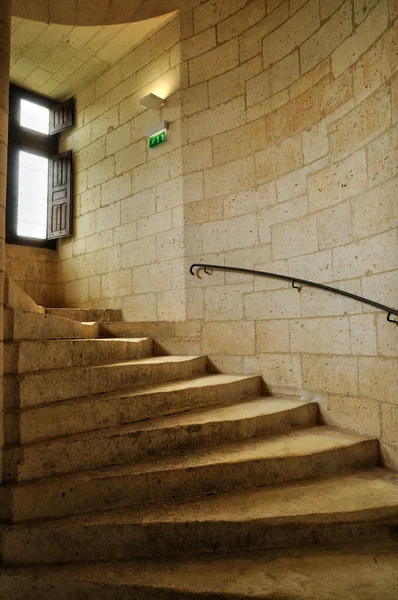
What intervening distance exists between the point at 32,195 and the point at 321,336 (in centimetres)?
486

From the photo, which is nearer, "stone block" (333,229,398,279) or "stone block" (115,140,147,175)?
"stone block" (333,229,398,279)

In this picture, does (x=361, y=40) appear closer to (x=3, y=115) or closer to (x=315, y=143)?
(x=315, y=143)

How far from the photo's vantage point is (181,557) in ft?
5.80

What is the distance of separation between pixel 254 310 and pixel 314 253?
76cm

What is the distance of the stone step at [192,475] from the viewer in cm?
191

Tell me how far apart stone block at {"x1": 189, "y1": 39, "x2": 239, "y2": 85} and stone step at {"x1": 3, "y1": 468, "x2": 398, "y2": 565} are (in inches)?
156

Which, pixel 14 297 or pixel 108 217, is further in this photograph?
pixel 108 217

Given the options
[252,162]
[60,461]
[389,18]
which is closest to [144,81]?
[252,162]

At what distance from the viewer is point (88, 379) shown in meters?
2.45

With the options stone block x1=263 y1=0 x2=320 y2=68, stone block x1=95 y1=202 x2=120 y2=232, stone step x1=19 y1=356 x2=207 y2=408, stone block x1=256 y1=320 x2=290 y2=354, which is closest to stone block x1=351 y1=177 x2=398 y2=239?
stone block x1=256 y1=320 x2=290 y2=354

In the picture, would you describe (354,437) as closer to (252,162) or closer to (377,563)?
(377,563)

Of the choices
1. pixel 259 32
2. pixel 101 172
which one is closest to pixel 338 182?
pixel 259 32

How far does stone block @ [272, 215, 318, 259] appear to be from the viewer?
10.1ft

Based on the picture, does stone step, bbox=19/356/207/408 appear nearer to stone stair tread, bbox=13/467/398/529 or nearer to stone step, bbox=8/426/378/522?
stone step, bbox=8/426/378/522
